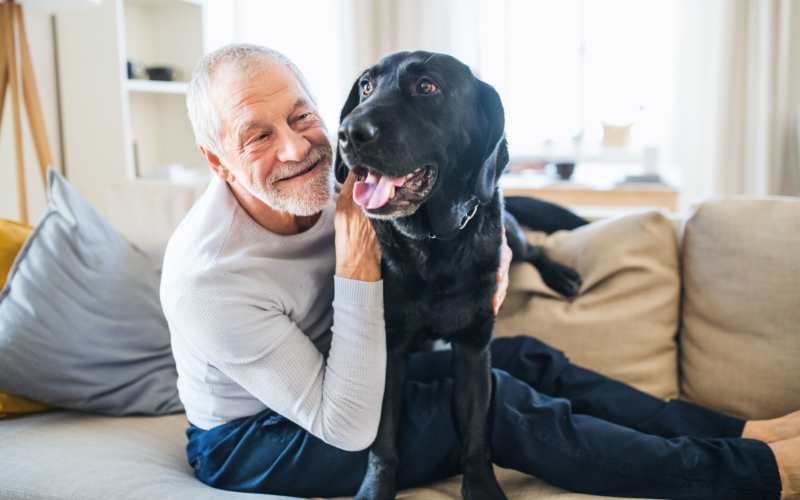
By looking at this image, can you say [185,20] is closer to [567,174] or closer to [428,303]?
[567,174]

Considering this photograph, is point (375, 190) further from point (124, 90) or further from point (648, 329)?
point (124, 90)

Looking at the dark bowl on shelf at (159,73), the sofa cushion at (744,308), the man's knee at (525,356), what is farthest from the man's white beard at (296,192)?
the dark bowl on shelf at (159,73)

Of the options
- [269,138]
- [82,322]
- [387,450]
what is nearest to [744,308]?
[387,450]

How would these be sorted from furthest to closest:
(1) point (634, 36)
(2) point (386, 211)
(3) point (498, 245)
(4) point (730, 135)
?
(1) point (634, 36)
(4) point (730, 135)
(3) point (498, 245)
(2) point (386, 211)

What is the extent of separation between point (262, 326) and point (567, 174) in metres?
2.13

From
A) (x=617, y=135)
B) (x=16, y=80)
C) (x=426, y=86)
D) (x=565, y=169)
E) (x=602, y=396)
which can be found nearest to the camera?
(x=426, y=86)

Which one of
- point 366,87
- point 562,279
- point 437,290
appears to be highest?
point 366,87

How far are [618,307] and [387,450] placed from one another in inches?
29.0

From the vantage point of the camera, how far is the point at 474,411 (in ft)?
4.12

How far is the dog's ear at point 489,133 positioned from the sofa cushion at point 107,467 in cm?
56

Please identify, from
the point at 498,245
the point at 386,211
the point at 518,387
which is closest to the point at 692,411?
the point at 518,387

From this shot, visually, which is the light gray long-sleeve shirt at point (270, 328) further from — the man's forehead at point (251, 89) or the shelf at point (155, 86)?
the shelf at point (155, 86)

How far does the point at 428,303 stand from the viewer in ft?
3.95

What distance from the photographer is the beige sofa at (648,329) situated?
1332 mm
